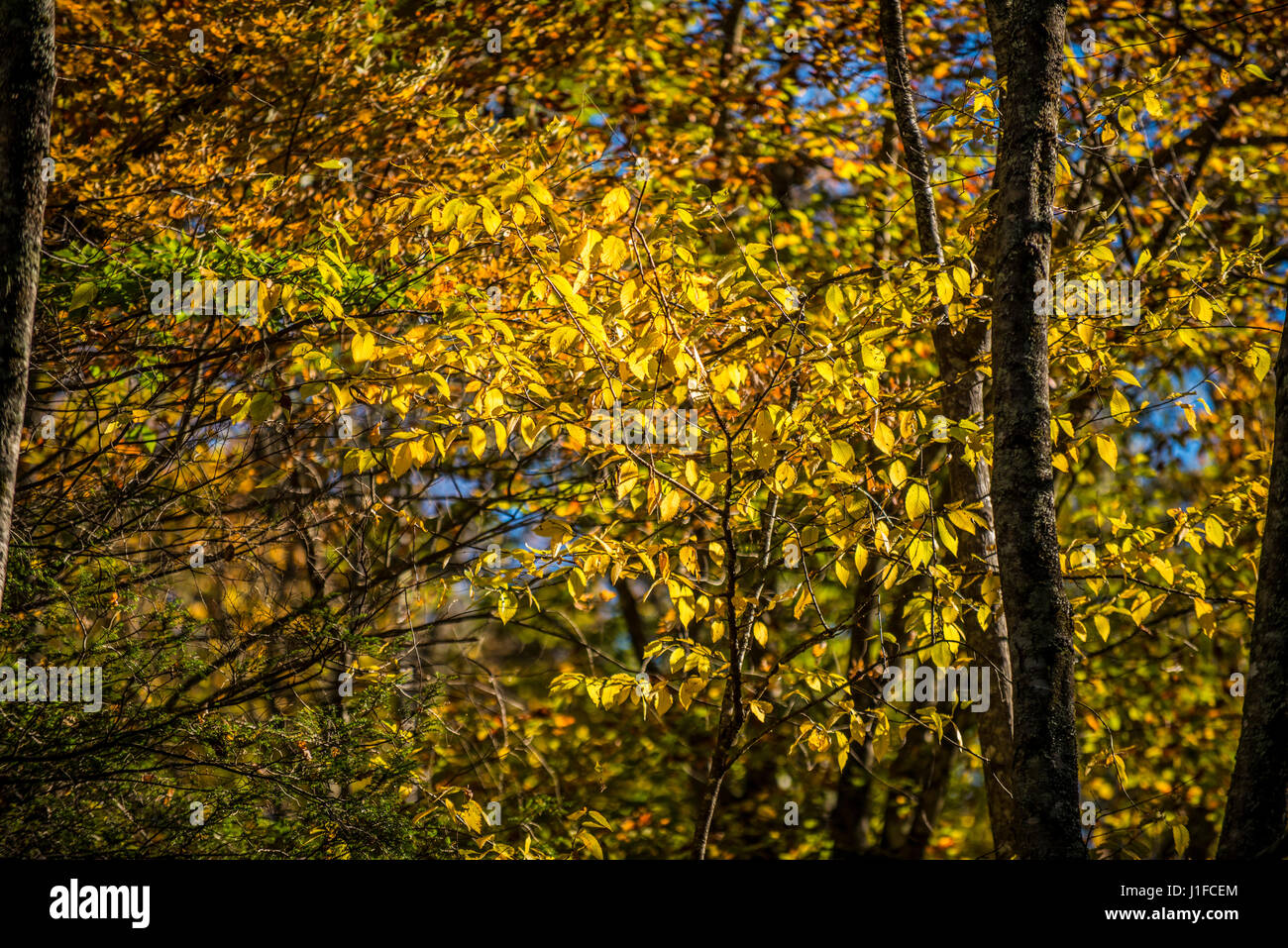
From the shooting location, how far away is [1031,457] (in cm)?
290

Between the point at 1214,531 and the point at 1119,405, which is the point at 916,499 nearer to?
the point at 1119,405

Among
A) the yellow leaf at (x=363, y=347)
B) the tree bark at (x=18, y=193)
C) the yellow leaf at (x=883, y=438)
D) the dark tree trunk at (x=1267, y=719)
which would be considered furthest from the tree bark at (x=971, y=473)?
the tree bark at (x=18, y=193)

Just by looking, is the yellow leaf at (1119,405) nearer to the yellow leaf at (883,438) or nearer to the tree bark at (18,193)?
the yellow leaf at (883,438)

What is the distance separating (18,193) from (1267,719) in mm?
3999

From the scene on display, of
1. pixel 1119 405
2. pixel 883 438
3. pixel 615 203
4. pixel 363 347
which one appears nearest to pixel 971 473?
pixel 1119 405

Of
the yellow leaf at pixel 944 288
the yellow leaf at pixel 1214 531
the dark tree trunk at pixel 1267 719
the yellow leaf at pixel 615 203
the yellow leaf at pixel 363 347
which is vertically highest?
the yellow leaf at pixel 615 203

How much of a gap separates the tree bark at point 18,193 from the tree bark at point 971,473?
3.76 meters

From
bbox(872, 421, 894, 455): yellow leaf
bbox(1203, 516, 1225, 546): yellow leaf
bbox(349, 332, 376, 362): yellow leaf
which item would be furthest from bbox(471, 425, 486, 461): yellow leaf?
bbox(1203, 516, 1225, 546): yellow leaf

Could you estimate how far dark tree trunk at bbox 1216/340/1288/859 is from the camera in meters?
2.43

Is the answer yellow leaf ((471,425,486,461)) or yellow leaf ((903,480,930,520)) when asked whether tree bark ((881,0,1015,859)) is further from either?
yellow leaf ((471,425,486,461))

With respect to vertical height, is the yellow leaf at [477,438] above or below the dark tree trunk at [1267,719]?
above

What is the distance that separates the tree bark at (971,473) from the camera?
16.5 ft
